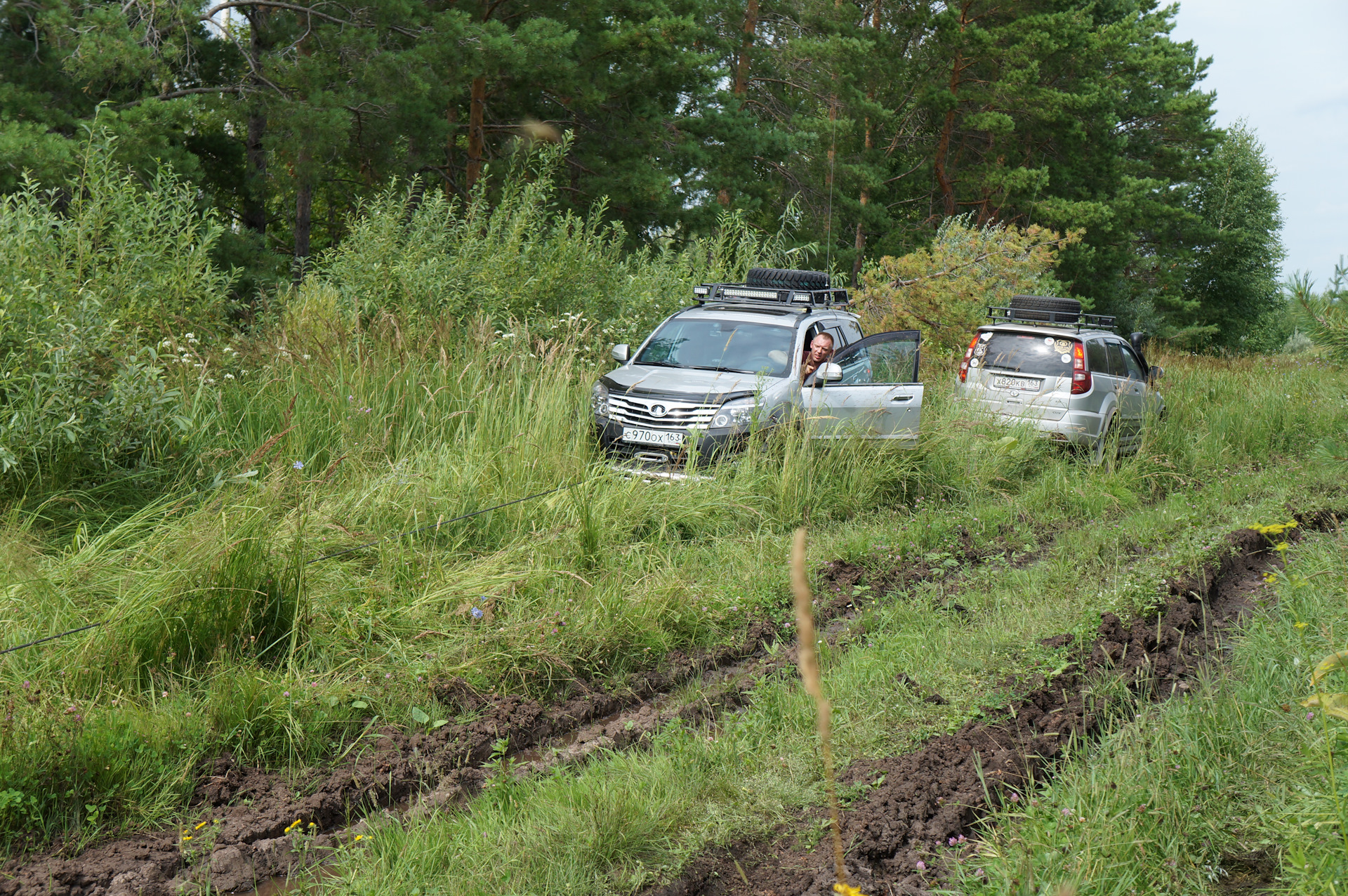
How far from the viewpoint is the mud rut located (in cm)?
331

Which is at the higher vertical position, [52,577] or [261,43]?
[261,43]

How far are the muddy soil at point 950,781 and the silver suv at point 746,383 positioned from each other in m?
3.79

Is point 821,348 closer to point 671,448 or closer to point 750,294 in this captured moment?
point 750,294

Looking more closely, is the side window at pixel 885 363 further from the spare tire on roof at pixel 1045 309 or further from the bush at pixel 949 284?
the bush at pixel 949 284

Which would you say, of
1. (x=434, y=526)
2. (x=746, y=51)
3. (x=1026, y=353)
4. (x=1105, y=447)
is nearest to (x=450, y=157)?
(x=746, y=51)

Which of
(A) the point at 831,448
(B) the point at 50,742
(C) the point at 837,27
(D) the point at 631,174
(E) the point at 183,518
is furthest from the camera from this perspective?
(C) the point at 837,27

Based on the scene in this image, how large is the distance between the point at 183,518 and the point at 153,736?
2.04 m

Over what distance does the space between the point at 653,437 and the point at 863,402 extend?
7.15 feet

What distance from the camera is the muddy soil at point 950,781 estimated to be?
328 centimetres

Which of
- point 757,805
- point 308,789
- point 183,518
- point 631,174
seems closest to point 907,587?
point 757,805

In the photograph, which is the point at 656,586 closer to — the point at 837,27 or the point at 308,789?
the point at 308,789

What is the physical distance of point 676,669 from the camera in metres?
5.19

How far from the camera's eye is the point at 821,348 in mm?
9633

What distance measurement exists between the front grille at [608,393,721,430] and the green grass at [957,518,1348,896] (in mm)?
4878
